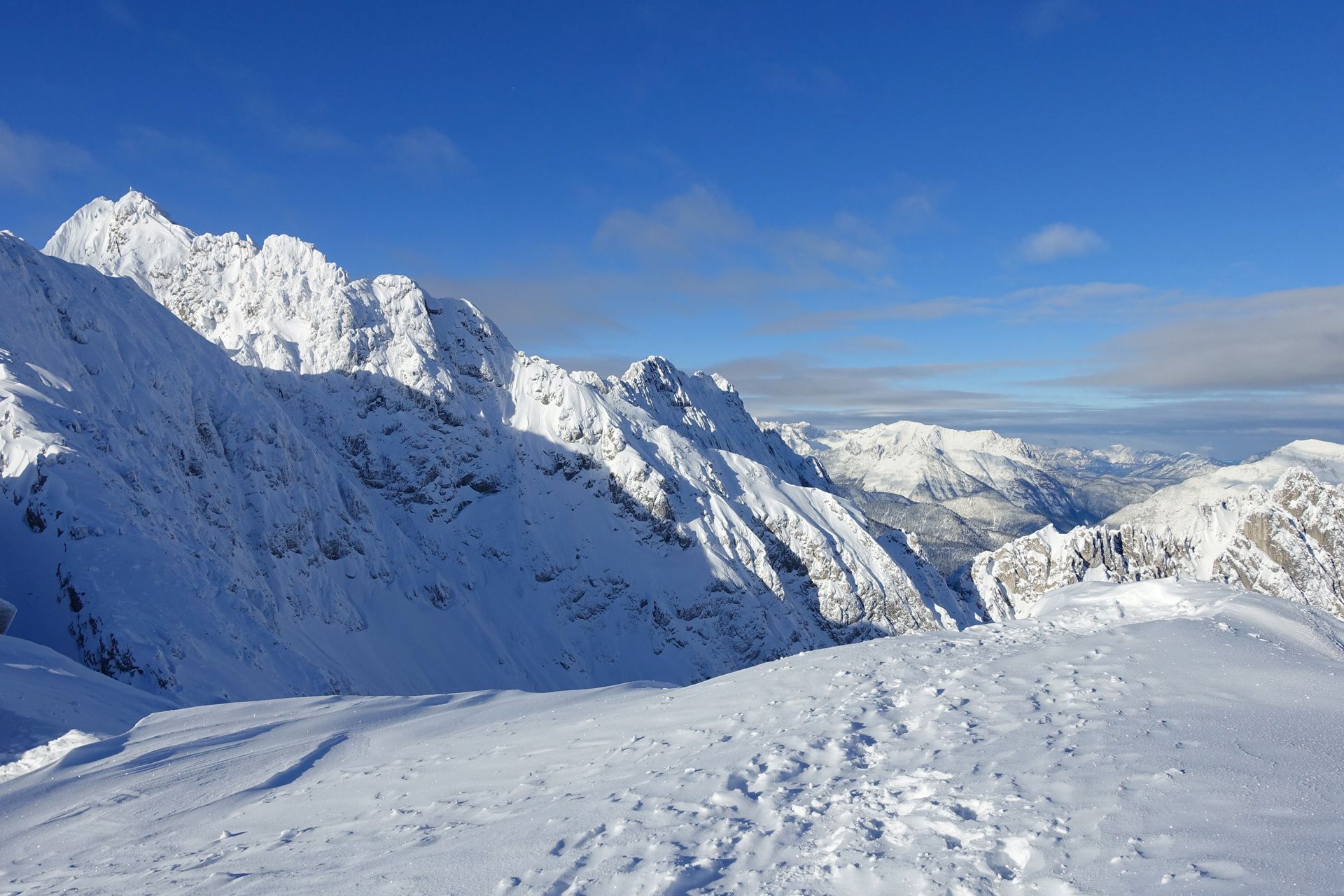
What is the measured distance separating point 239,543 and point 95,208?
269 ft

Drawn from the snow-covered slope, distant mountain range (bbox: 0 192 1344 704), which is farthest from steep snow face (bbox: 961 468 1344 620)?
the snow-covered slope

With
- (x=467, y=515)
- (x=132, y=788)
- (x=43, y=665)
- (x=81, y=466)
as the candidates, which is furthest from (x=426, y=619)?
(x=132, y=788)

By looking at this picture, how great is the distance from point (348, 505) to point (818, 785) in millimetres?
86875

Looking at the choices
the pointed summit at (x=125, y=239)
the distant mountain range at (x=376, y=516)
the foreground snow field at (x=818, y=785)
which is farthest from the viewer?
the pointed summit at (x=125, y=239)

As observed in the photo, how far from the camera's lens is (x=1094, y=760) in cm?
880

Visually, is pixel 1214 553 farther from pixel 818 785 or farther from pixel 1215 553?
pixel 818 785

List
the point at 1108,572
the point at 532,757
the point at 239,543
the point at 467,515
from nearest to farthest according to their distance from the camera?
the point at 532,757
the point at 239,543
the point at 467,515
the point at 1108,572

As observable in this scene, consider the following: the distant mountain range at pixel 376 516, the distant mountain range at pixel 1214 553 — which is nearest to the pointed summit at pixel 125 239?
the distant mountain range at pixel 376 516

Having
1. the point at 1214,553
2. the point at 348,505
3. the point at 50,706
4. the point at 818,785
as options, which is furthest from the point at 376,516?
the point at 1214,553

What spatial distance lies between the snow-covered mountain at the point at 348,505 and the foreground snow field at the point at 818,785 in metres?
30.3

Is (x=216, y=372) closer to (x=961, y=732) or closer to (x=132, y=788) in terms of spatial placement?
(x=132, y=788)

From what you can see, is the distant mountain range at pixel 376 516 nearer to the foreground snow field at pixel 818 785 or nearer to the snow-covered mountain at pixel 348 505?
the snow-covered mountain at pixel 348 505

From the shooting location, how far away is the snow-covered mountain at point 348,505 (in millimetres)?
42344

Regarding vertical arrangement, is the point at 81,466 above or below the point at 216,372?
below
